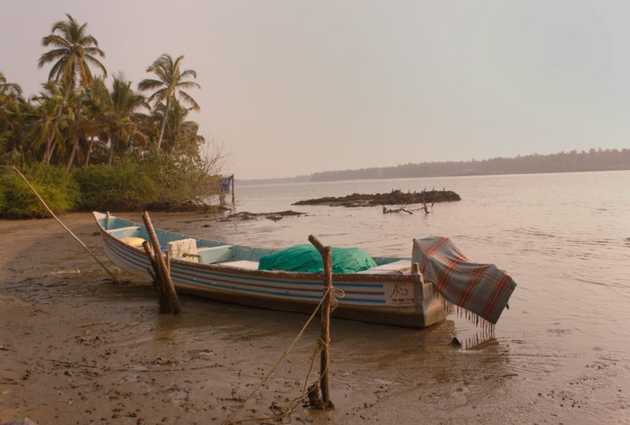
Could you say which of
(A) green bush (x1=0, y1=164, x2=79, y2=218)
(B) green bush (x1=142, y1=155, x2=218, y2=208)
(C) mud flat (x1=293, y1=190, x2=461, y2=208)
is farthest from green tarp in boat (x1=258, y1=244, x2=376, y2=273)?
(C) mud flat (x1=293, y1=190, x2=461, y2=208)

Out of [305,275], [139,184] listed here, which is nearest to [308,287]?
[305,275]

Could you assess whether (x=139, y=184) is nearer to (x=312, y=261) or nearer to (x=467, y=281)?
(x=312, y=261)

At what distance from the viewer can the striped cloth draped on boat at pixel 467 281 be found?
777 centimetres

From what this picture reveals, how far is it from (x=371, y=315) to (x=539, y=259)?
34.3 ft

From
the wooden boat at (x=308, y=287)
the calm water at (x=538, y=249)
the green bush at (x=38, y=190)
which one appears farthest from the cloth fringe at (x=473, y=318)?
the green bush at (x=38, y=190)

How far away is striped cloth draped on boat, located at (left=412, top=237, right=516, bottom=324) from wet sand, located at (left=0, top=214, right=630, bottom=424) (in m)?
0.63

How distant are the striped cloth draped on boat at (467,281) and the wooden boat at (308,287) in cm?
25

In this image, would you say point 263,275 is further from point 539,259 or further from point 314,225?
point 314,225

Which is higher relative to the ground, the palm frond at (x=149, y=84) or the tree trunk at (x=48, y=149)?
the palm frond at (x=149, y=84)

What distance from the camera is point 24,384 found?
6070 mm

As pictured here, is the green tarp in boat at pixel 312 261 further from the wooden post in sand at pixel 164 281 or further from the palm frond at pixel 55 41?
the palm frond at pixel 55 41

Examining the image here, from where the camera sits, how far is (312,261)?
9414mm

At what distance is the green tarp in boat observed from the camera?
29.9ft

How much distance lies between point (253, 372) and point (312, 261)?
304cm
